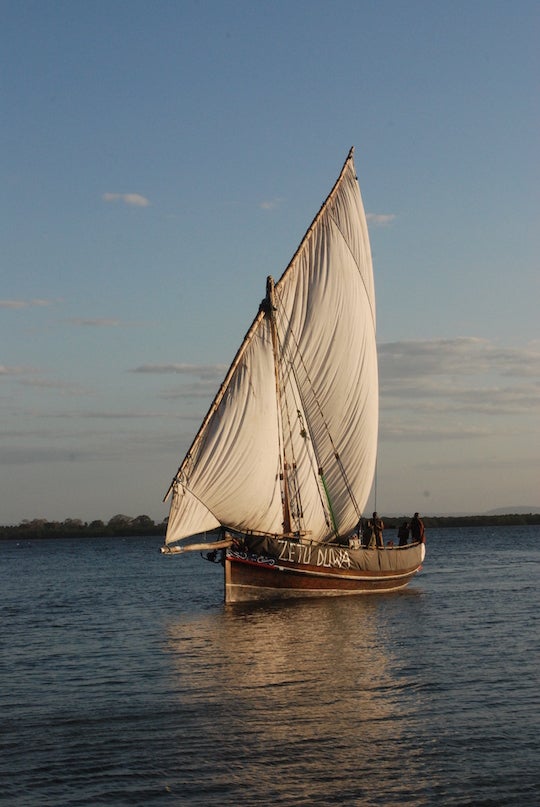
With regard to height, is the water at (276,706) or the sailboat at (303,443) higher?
the sailboat at (303,443)

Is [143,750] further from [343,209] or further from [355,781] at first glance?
[343,209]

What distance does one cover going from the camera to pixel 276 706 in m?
19.0

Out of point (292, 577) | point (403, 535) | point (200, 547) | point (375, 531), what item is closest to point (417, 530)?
point (403, 535)

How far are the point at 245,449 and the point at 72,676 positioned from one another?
1522cm

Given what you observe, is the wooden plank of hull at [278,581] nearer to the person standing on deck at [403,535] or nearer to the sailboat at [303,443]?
the sailboat at [303,443]

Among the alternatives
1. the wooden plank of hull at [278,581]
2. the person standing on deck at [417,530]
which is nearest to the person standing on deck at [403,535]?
the person standing on deck at [417,530]

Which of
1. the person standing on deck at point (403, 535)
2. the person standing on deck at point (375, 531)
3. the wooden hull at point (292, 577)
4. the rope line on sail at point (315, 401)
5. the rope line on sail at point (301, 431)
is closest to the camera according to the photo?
the wooden hull at point (292, 577)

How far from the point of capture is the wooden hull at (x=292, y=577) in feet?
124

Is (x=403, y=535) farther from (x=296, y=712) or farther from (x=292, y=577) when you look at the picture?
(x=296, y=712)

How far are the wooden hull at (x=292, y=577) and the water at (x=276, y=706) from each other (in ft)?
2.74

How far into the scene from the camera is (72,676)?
2358 centimetres

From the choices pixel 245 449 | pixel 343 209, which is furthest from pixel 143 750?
pixel 343 209

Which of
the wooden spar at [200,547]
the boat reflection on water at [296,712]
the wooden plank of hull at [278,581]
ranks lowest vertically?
the boat reflection on water at [296,712]

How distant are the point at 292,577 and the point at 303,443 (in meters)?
5.94
